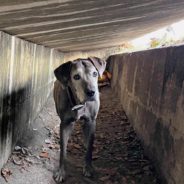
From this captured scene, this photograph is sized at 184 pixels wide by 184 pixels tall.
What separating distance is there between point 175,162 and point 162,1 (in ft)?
5.27

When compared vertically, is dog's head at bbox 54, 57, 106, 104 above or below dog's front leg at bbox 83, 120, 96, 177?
above

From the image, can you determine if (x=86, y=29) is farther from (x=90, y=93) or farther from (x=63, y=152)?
(x=63, y=152)

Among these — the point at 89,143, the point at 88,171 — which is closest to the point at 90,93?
the point at 89,143

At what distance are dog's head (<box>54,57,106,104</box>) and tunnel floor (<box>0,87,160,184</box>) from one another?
3.27 ft

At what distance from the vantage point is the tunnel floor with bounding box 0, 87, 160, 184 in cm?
392

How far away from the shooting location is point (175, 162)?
327 centimetres

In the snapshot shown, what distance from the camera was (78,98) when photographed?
12.7 feet

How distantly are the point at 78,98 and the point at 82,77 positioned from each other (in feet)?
0.83

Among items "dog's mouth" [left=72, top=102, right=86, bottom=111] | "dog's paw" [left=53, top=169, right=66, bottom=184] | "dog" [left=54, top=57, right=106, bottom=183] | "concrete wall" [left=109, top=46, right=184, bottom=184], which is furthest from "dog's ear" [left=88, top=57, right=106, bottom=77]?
"dog's paw" [left=53, top=169, right=66, bottom=184]

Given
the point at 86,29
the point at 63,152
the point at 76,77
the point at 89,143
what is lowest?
the point at 63,152

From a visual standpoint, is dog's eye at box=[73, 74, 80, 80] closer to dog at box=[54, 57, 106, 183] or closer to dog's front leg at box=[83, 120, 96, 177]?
dog at box=[54, 57, 106, 183]

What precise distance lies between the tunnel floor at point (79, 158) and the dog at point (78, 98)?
8.5 inches

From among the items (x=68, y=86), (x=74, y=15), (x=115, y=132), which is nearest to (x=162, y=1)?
(x=74, y=15)

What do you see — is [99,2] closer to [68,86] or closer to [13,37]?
[13,37]
